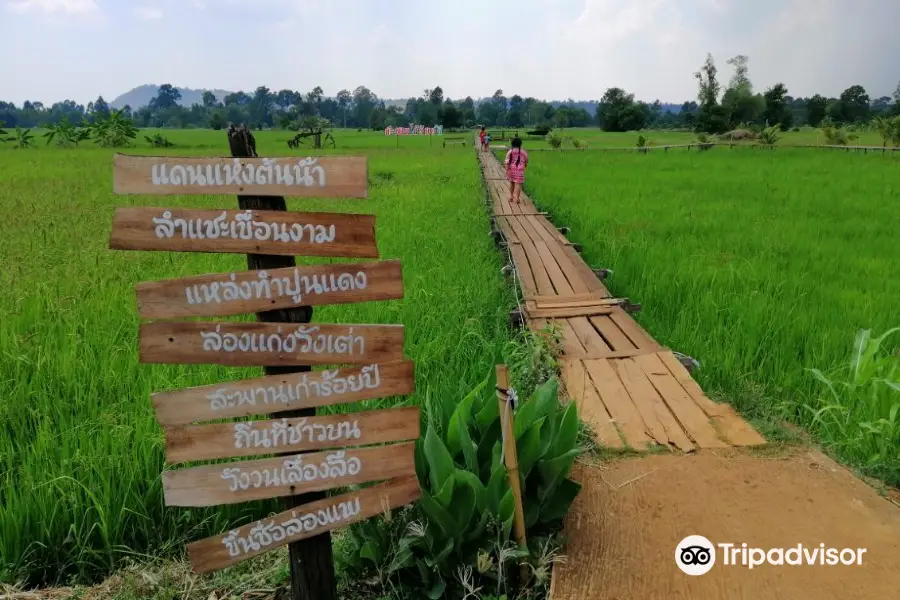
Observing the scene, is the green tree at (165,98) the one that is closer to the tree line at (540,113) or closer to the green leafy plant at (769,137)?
the tree line at (540,113)

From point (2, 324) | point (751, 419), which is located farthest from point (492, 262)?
point (2, 324)

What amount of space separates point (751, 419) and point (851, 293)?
2141mm

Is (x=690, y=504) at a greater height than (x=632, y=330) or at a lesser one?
lesser

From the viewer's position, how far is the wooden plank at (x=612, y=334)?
11.4 ft

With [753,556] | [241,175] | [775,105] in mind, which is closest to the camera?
[241,175]

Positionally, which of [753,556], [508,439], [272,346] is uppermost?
[272,346]

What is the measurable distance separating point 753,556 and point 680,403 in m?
0.96

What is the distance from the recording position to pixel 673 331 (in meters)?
3.83

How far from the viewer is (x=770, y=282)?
4.57 meters

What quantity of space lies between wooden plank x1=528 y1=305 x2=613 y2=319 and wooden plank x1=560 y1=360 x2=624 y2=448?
2.57ft

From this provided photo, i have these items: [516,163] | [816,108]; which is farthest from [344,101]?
[516,163]

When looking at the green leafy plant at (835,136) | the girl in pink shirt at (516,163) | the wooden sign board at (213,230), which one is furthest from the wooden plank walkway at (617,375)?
the green leafy plant at (835,136)

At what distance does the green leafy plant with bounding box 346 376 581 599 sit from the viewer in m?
1.78

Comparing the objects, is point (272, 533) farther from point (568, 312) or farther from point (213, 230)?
point (568, 312)
